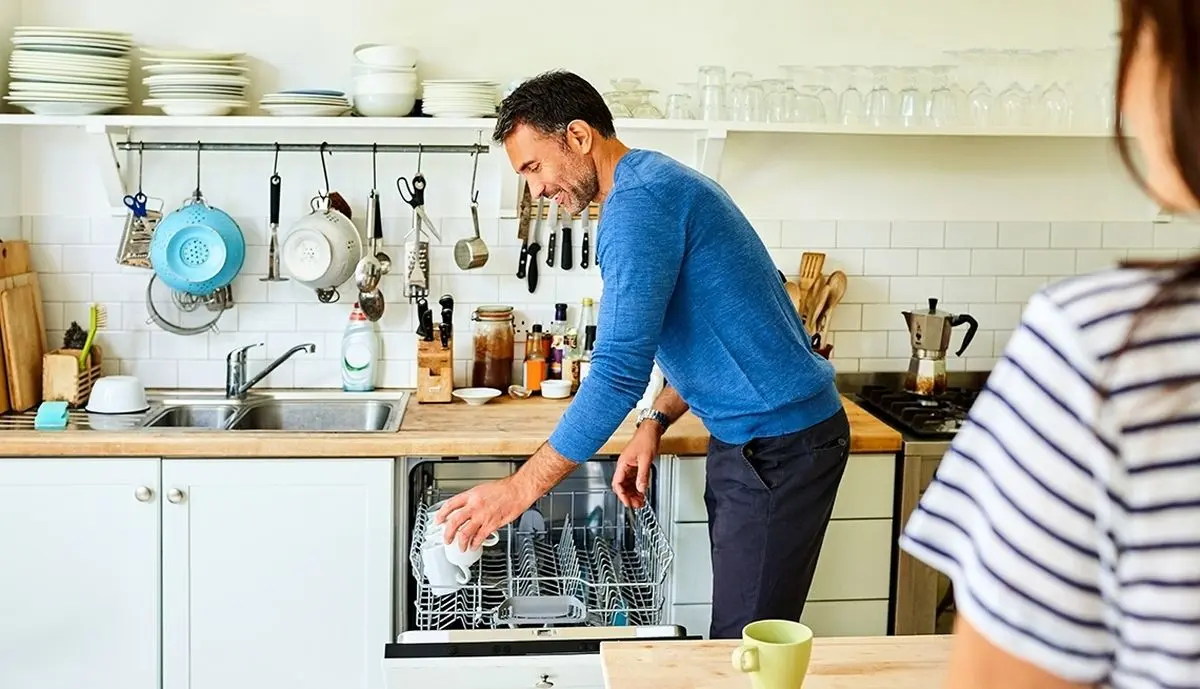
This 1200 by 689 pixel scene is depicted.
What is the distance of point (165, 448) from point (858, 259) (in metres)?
1.91

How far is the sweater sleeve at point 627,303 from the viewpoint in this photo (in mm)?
2404

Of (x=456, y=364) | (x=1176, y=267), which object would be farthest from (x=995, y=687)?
(x=456, y=364)

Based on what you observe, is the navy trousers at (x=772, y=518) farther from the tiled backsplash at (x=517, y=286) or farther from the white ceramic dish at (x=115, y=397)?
the white ceramic dish at (x=115, y=397)

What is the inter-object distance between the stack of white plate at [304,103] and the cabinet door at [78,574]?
3.10ft

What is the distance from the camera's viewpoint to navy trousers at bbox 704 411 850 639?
2.60 m

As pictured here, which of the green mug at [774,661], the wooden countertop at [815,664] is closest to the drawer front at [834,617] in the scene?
the wooden countertop at [815,664]

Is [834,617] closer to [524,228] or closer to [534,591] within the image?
[534,591]

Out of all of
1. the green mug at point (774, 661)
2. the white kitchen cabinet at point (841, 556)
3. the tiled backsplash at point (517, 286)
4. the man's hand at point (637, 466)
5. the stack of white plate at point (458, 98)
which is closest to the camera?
the green mug at point (774, 661)

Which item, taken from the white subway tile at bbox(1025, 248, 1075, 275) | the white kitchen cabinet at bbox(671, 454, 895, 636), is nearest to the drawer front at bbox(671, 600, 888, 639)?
the white kitchen cabinet at bbox(671, 454, 895, 636)

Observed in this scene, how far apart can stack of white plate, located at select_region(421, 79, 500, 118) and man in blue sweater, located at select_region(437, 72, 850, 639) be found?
72cm

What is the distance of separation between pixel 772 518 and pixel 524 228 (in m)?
1.29

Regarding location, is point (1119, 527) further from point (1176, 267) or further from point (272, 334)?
point (272, 334)

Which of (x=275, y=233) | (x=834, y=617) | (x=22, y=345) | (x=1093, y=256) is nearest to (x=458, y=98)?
(x=275, y=233)

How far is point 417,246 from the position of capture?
11.6 feet
